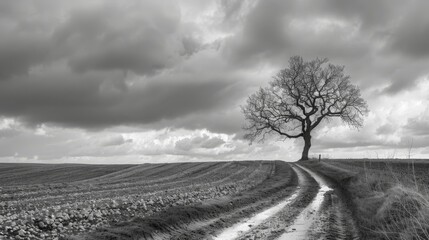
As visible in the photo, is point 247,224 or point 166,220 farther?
point 247,224

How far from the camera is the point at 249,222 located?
1250 cm

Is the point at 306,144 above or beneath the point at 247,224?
above

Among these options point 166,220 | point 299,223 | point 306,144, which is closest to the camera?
point 166,220

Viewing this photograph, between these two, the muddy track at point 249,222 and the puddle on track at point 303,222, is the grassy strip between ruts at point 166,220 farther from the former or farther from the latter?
the puddle on track at point 303,222

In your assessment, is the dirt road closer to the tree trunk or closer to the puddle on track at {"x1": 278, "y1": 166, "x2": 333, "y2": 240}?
the puddle on track at {"x1": 278, "y1": 166, "x2": 333, "y2": 240}

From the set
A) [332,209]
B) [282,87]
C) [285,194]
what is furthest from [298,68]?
[332,209]

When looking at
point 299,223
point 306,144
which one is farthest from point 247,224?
point 306,144

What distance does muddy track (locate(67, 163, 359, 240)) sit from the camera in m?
10.4

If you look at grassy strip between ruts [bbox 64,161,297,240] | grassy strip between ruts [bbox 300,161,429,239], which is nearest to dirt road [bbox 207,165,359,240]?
grassy strip between ruts [bbox 300,161,429,239]

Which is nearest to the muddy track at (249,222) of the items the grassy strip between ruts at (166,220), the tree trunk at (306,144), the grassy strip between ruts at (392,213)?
the grassy strip between ruts at (166,220)

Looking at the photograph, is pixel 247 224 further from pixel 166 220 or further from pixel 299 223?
pixel 166 220

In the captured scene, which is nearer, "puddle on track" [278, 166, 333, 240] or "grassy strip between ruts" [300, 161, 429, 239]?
"grassy strip between ruts" [300, 161, 429, 239]

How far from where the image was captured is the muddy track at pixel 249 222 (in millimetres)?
10391

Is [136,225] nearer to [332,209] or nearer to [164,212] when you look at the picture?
[164,212]
